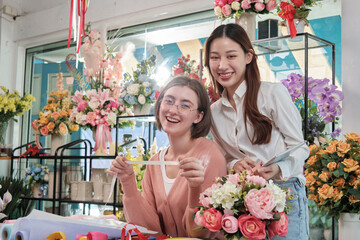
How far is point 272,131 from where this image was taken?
1.72 m

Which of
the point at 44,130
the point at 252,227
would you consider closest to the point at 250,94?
the point at 252,227

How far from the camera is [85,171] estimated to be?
4.28 m

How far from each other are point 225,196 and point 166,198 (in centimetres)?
38

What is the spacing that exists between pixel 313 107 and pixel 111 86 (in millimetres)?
1849

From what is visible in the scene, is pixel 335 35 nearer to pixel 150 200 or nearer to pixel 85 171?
pixel 150 200

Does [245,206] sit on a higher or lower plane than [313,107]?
lower

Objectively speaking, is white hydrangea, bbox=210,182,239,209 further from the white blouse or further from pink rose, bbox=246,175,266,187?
the white blouse

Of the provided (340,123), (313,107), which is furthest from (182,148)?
(340,123)

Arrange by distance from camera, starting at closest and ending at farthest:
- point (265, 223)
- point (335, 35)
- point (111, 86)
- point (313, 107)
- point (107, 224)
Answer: point (265, 223), point (107, 224), point (313, 107), point (335, 35), point (111, 86)

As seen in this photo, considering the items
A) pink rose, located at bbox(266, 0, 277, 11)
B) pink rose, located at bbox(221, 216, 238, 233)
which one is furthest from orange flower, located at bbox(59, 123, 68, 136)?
pink rose, located at bbox(221, 216, 238, 233)

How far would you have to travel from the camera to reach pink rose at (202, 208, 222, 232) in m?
1.29

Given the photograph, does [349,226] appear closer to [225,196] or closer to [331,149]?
[331,149]

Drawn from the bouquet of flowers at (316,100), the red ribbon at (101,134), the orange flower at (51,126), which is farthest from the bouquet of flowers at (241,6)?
the orange flower at (51,126)

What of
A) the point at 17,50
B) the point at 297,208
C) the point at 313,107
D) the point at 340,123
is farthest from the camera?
the point at 17,50
